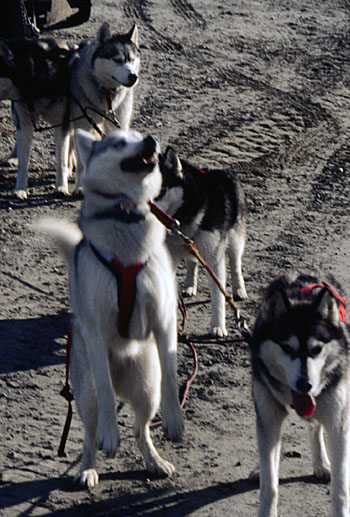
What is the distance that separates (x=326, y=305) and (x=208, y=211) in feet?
7.67

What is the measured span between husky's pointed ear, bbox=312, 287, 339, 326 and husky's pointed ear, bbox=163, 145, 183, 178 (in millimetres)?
2297

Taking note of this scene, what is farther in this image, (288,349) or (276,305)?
(276,305)

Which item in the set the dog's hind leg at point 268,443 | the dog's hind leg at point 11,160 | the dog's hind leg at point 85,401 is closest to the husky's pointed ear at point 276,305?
the dog's hind leg at point 268,443

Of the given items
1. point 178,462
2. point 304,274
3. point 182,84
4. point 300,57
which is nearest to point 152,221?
point 304,274

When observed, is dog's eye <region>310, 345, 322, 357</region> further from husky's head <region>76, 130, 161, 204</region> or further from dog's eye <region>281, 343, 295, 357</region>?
husky's head <region>76, 130, 161, 204</region>

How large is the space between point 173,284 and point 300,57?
28.8 ft

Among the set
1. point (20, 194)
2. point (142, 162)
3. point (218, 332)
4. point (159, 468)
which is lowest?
point (159, 468)

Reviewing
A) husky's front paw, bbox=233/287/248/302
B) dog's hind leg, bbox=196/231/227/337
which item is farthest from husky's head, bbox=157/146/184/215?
husky's front paw, bbox=233/287/248/302

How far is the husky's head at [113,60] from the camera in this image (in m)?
8.38

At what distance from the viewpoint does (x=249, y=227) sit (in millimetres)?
8094

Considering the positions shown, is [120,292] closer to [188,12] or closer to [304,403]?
[304,403]

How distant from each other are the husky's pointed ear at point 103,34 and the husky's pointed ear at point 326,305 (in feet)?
16.7

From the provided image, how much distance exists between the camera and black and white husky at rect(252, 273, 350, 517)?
12.9 ft

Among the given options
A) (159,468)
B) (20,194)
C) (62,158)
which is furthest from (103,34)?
(159,468)
